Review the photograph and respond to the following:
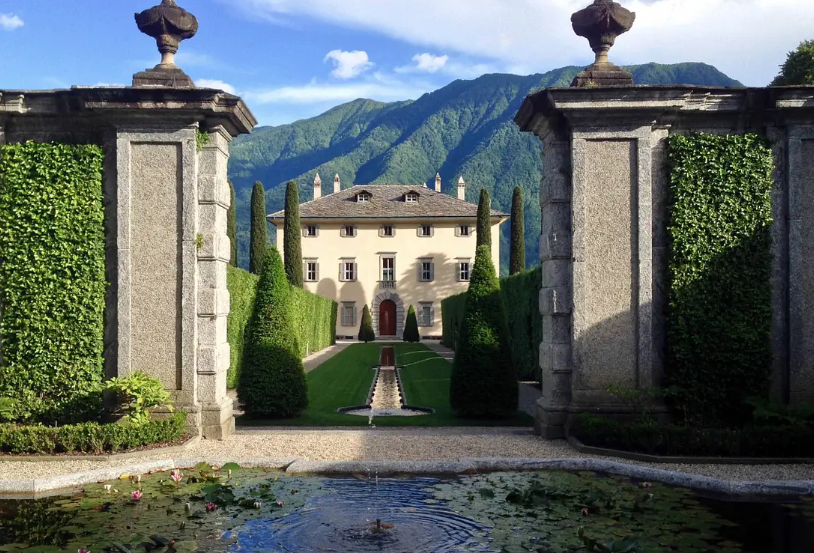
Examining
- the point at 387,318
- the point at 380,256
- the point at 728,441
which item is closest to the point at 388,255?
the point at 380,256

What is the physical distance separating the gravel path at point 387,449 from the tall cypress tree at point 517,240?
31.9 m

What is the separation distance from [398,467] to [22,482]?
3.69 meters

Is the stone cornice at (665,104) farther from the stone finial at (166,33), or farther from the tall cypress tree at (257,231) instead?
the tall cypress tree at (257,231)

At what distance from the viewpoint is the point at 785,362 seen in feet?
32.8

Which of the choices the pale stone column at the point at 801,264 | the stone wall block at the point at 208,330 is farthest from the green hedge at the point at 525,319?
the stone wall block at the point at 208,330

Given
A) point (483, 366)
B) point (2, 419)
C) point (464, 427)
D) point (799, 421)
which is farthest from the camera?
point (483, 366)

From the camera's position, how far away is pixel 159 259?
32.3 feet

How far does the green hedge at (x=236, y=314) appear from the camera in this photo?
59.2 ft

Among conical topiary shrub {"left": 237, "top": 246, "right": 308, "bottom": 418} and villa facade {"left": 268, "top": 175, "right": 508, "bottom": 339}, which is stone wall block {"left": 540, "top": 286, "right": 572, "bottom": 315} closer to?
conical topiary shrub {"left": 237, "top": 246, "right": 308, "bottom": 418}

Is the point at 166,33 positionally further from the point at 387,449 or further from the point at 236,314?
the point at 236,314

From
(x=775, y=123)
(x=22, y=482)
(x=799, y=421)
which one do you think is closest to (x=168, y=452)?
(x=22, y=482)

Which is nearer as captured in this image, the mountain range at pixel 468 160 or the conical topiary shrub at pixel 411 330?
the conical topiary shrub at pixel 411 330

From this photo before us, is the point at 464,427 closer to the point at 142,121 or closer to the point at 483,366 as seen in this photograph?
the point at 483,366

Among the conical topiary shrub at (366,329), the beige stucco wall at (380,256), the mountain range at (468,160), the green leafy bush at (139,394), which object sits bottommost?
the conical topiary shrub at (366,329)
